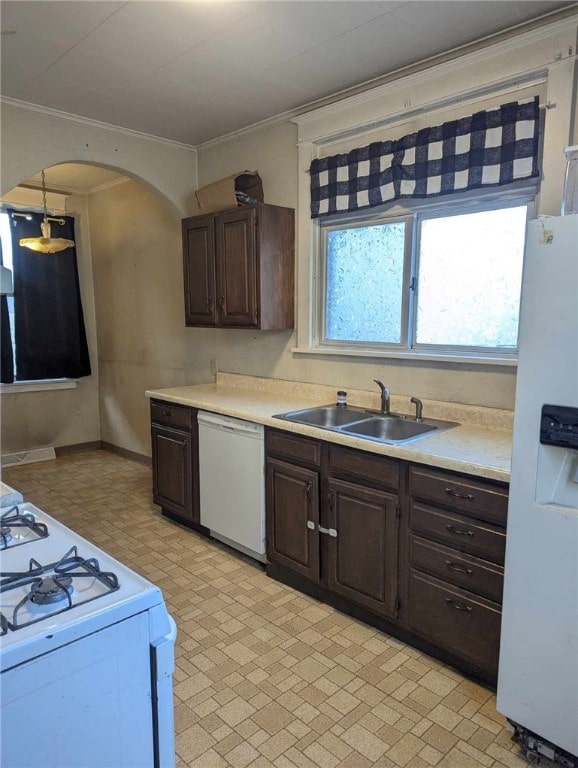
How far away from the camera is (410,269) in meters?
2.79

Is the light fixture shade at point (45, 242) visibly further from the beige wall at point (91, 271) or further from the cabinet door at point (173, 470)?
the cabinet door at point (173, 470)

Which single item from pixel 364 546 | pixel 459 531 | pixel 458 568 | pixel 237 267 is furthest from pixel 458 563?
pixel 237 267

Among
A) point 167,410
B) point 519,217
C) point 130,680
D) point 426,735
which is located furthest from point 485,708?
point 167,410

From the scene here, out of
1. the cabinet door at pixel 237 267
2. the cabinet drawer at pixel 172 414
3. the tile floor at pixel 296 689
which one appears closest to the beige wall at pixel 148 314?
the cabinet door at pixel 237 267

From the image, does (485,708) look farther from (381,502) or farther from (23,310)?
(23,310)

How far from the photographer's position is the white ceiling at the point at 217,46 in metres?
2.12

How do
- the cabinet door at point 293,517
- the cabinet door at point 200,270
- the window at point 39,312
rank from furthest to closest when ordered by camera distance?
the window at point 39,312 → the cabinet door at point 200,270 → the cabinet door at point 293,517

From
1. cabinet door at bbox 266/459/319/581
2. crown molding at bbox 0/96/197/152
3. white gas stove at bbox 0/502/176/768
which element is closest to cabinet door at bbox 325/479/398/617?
cabinet door at bbox 266/459/319/581

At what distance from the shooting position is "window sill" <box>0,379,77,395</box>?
4871mm

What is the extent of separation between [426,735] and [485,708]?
28 centimetres

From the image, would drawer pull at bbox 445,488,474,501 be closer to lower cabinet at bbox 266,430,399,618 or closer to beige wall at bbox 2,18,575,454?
lower cabinet at bbox 266,430,399,618

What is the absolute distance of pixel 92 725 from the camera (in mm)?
1006

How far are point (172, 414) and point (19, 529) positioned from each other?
1.99 m

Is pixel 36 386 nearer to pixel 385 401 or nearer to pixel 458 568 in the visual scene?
pixel 385 401
